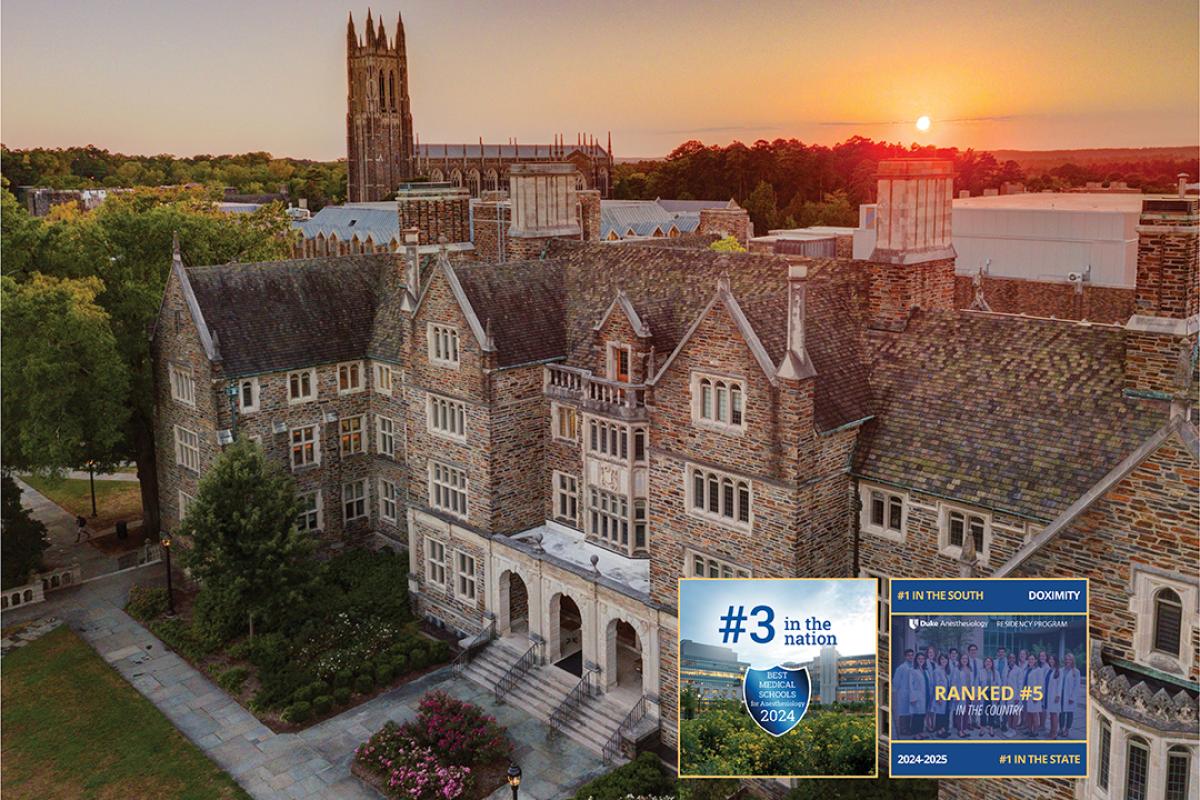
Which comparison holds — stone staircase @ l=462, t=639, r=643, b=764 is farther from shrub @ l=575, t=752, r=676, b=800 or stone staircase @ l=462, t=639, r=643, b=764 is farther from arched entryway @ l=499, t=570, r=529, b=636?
shrub @ l=575, t=752, r=676, b=800

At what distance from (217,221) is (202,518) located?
1897 centimetres

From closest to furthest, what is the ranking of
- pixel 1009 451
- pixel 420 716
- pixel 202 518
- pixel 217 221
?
pixel 1009 451
pixel 420 716
pixel 202 518
pixel 217 221

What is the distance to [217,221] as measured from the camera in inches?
1852

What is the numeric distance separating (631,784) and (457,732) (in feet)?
17.8

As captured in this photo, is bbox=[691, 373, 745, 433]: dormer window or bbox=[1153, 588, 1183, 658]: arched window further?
bbox=[691, 373, 745, 433]: dormer window

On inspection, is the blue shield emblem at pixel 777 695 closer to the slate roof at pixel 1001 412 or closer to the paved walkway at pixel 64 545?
the slate roof at pixel 1001 412

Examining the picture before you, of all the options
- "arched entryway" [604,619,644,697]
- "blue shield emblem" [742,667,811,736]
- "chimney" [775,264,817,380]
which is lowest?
"arched entryway" [604,619,644,697]

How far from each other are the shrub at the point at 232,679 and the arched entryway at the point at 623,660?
1260 centimetres

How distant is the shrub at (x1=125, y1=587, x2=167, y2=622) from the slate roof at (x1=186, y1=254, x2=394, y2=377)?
920cm

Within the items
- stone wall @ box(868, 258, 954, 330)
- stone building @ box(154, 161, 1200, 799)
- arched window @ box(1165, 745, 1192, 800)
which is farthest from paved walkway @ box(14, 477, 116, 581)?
arched window @ box(1165, 745, 1192, 800)

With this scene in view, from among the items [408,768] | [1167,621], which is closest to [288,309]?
[408,768]

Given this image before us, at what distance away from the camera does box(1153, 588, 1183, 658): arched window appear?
55.1 ft

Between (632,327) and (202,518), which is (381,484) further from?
(632,327)

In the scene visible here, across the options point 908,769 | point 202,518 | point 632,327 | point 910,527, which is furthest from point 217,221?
point 908,769
